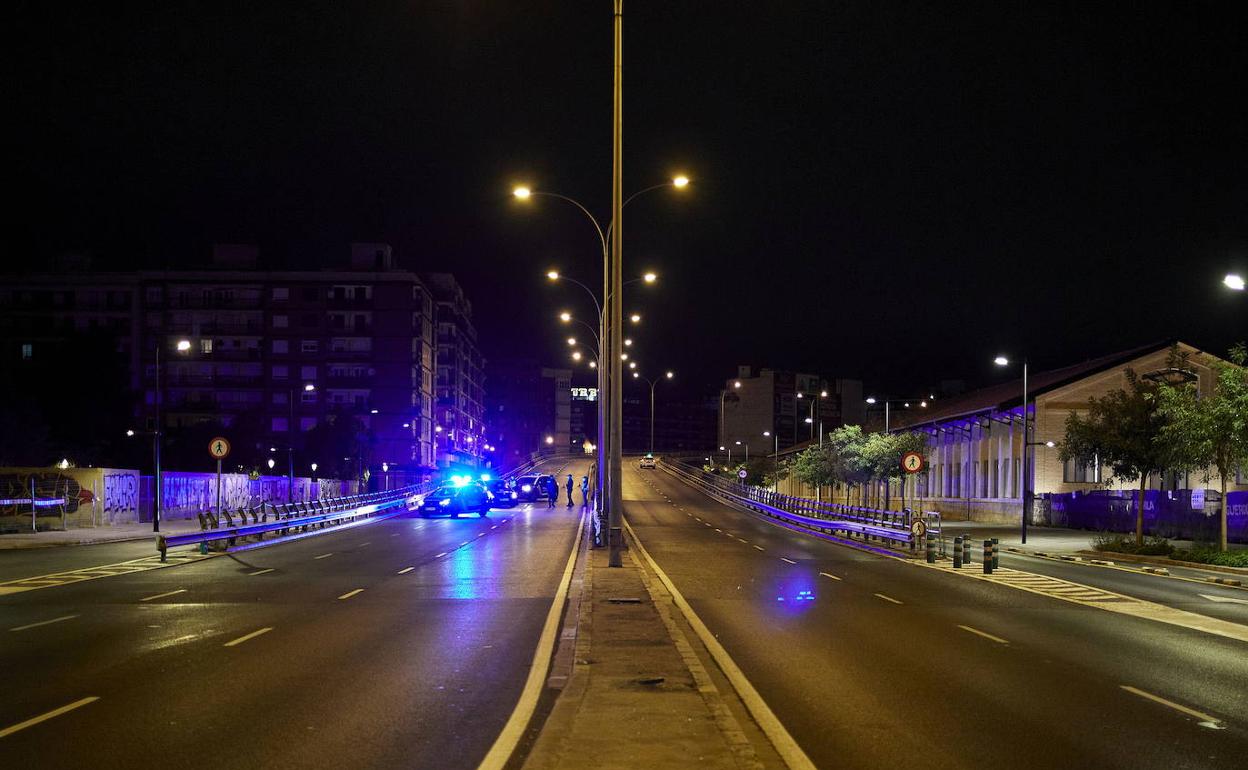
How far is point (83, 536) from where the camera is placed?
124ft

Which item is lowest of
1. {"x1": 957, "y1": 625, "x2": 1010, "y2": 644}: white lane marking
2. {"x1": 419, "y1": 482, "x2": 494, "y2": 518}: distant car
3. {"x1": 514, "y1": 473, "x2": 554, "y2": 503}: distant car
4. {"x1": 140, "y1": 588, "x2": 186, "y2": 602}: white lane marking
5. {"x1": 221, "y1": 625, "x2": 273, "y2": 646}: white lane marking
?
{"x1": 514, "y1": 473, "x2": 554, "y2": 503}: distant car

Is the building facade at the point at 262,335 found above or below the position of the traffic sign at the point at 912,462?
above

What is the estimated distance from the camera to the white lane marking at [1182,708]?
9.63 metres

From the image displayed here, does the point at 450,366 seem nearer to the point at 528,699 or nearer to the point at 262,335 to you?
the point at 262,335

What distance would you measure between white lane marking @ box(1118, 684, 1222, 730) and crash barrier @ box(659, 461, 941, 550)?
787 inches

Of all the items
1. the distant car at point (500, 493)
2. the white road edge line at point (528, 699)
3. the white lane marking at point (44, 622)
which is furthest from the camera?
the distant car at point (500, 493)

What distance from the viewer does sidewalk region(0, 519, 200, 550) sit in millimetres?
34922

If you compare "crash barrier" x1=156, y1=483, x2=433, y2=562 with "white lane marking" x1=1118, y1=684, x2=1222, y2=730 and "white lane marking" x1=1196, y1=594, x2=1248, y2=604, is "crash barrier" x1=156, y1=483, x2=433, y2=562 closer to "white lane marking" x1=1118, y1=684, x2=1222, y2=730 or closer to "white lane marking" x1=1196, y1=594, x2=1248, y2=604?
"white lane marking" x1=1118, y1=684, x2=1222, y2=730

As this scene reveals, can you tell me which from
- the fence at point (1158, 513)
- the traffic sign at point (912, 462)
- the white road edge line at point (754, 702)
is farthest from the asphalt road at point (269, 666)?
the fence at point (1158, 513)

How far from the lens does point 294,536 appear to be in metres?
41.2

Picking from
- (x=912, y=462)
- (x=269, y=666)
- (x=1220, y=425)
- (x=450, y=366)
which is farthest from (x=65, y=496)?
(x=450, y=366)

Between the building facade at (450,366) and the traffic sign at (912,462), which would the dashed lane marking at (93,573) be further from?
the building facade at (450,366)

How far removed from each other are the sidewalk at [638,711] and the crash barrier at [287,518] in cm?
1827

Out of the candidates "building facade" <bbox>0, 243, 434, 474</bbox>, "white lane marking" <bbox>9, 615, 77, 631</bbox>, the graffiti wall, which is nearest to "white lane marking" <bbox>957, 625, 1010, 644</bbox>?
"white lane marking" <bbox>9, 615, 77, 631</bbox>
